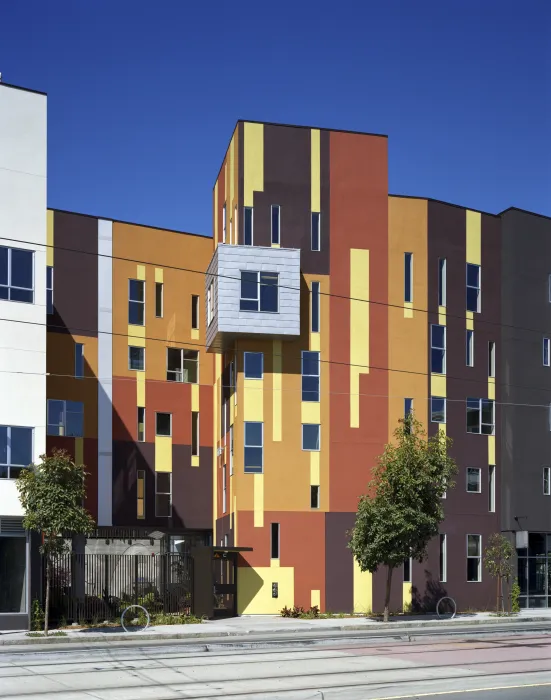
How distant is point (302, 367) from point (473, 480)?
9688 millimetres

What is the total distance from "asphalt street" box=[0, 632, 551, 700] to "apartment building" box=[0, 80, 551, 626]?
45.7ft

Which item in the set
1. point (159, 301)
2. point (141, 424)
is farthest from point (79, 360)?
point (159, 301)

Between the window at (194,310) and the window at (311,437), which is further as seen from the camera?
the window at (194,310)

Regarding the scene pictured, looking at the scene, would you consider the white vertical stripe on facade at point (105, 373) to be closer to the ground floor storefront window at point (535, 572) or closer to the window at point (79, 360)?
the window at point (79, 360)

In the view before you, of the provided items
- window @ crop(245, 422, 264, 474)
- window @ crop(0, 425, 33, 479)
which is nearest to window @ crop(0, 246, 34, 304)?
window @ crop(0, 425, 33, 479)

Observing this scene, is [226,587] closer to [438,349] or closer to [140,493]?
[140,493]

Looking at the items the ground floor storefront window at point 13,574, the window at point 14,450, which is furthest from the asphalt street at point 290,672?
the window at point 14,450

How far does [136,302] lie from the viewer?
4916 centimetres

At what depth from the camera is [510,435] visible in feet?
154

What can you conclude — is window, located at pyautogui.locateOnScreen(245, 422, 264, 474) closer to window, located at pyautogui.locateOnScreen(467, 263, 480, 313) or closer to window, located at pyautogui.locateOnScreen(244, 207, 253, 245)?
window, located at pyautogui.locateOnScreen(244, 207, 253, 245)

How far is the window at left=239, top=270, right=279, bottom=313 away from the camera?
42906 mm

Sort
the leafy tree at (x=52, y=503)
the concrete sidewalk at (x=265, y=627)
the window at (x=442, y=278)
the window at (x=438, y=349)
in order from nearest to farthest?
the concrete sidewalk at (x=265, y=627)
the leafy tree at (x=52, y=503)
the window at (x=438, y=349)
the window at (x=442, y=278)

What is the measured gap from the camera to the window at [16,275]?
3578cm

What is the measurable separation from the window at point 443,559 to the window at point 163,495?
42.5ft
